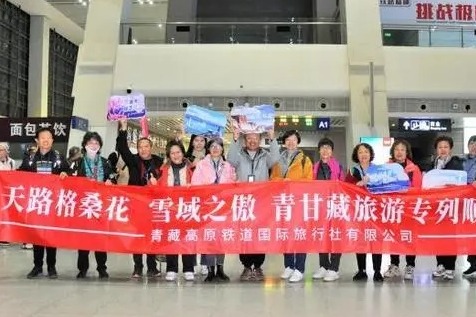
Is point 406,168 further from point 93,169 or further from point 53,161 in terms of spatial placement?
point 53,161

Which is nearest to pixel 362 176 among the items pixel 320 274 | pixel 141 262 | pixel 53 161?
pixel 320 274

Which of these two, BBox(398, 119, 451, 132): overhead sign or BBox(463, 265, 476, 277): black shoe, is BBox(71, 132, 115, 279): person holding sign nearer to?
BBox(463, 265, 476, 277): black shoe

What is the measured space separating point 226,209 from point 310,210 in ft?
3.13

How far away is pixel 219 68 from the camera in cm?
1700

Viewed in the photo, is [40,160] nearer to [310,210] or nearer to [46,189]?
[46,189]

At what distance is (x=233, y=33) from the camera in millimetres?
17594

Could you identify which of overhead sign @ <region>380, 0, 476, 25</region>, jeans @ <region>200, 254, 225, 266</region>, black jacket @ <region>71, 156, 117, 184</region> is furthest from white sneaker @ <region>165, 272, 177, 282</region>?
overhead sign @ <region>380, 0, 476, 25</region>

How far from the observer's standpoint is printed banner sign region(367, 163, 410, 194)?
291 inches

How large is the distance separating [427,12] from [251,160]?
12.4 metres

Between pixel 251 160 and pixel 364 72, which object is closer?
pixel 251 160

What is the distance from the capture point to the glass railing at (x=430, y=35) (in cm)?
1742

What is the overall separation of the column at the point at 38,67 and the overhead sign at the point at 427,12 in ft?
52.9

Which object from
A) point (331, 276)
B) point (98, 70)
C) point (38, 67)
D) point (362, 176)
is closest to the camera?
point (331, 276)

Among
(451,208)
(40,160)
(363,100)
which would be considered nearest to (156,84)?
(363,100)
